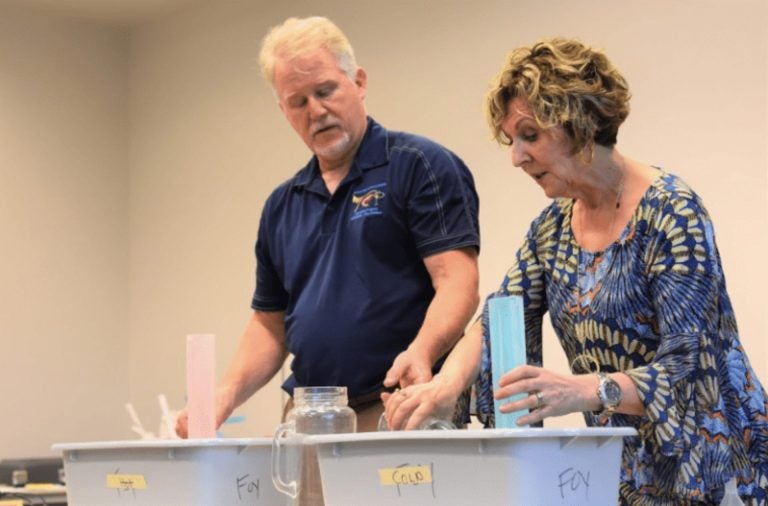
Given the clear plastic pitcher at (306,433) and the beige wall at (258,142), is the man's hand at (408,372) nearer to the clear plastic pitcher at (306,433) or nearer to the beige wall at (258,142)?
A: the clear plastic pitcher at (306,433)

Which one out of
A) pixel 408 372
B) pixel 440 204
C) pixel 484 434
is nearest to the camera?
pixel 484 434

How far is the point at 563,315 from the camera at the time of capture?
1.71 metres

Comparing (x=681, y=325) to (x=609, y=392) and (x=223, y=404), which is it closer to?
(x=609, y=392)

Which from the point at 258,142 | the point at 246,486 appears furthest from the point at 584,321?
the point at 258,142

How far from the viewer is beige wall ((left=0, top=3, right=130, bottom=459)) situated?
4.93 m

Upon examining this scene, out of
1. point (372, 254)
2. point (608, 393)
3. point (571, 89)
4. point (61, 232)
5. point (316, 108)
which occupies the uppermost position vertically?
point (61, 232)

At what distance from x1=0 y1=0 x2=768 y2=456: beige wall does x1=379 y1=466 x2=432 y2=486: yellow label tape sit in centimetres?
205

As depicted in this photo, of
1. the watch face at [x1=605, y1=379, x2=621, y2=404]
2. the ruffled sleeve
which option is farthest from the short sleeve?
the watch face at [x1=605, y1=379, x2=621, y2=404]

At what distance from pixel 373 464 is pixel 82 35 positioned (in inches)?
Answer: 172

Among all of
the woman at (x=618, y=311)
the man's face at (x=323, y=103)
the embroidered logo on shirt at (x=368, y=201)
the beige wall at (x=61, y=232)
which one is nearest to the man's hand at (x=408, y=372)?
the woman at (x=618, y=311)

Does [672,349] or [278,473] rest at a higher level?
[672,349]

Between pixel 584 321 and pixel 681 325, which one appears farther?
pixel 584 321

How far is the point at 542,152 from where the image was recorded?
1.67 meters

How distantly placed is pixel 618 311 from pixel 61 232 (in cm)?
390
